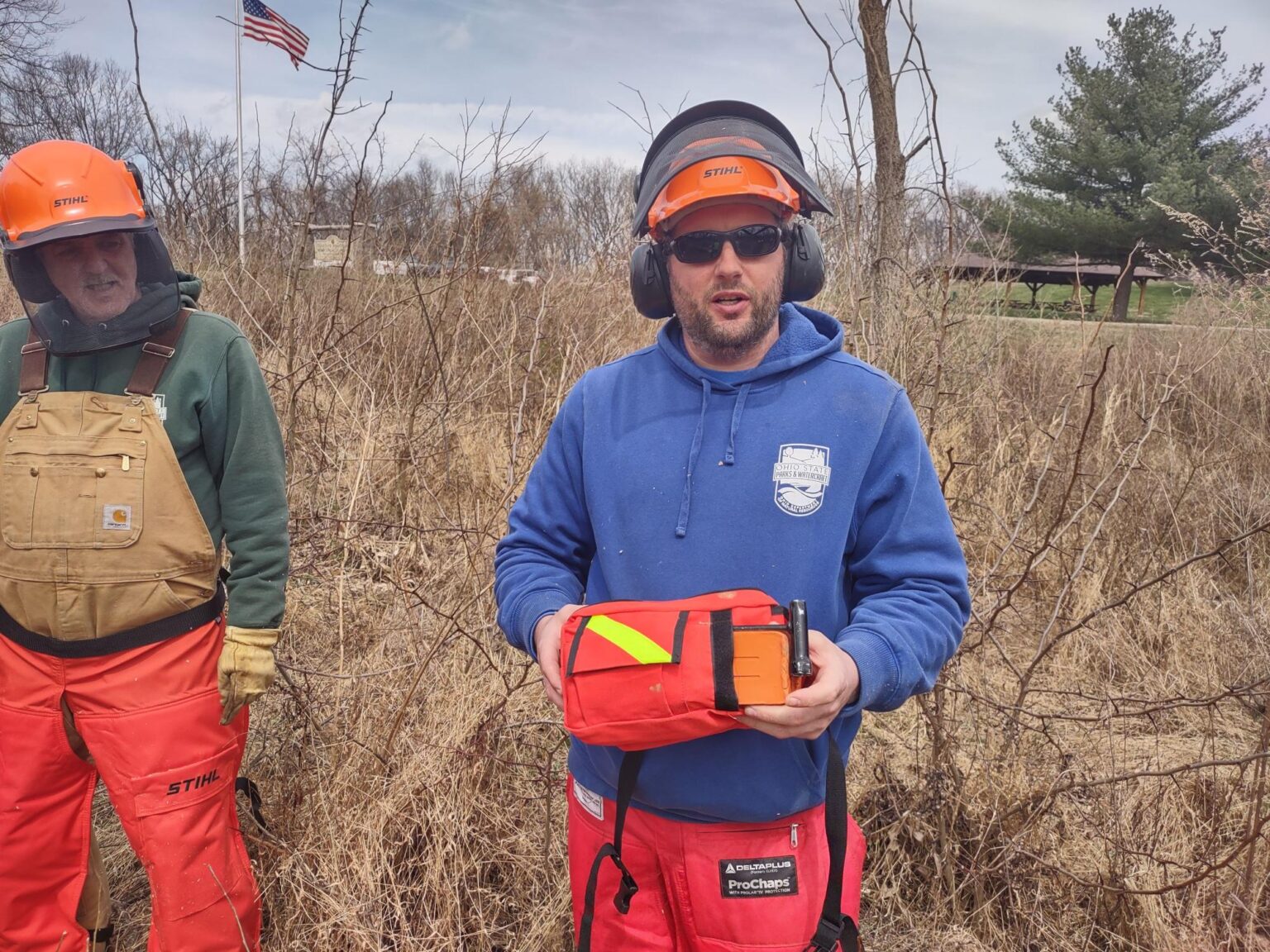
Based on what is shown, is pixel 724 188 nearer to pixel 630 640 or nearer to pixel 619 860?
pixel 630 640

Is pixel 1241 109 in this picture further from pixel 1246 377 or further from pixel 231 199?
pixel 231 199

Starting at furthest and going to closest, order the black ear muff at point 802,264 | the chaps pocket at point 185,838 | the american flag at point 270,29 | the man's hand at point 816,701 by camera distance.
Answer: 1. the american flag at point 270,29
2. the chaps pocket at point 185,838
3. the black ear muff at point 802,264
4. the man's hand at point 816,701

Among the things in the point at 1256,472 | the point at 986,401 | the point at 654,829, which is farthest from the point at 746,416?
the point at 1256,472

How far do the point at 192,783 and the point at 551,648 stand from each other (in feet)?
3.98

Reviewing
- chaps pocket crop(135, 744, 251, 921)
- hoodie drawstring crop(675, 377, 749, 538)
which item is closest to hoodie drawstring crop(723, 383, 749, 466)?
hoodie drawstring crop(675, 377, 749, 538)

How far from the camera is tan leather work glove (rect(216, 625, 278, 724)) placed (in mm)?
2145

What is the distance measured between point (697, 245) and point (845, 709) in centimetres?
90

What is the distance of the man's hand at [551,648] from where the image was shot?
4.78 feet

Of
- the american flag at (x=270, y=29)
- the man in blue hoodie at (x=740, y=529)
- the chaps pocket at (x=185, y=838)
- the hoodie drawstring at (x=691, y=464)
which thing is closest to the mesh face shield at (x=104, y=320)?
the chaps pocket at (x=185, y=838)

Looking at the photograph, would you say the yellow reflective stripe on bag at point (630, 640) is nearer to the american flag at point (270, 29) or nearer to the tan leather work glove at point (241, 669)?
the tan leather work glove at point (241, 669)

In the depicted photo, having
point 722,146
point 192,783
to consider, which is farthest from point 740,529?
point 192,783

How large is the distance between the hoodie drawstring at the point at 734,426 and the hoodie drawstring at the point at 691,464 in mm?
53

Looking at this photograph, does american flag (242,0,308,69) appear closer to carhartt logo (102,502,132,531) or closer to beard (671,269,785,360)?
carhartt logo (102,502,132,531)

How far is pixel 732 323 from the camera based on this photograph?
1590 millimetres
